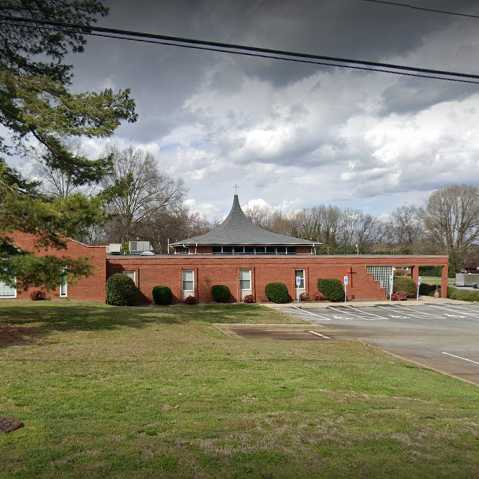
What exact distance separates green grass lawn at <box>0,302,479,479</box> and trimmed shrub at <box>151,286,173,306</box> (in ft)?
62.9

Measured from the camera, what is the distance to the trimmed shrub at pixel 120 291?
29188 mm

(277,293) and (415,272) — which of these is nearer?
(277,293)

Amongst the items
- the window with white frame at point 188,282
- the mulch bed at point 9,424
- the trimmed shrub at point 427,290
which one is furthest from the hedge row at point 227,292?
the mulch bed at point 9,424

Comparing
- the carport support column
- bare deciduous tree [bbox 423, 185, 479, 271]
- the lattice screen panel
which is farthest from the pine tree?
bare deciduous tree [bbox 423, 185, 479, 271]

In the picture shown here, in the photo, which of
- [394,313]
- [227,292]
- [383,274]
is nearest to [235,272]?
[227,292]

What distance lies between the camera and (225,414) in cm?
665

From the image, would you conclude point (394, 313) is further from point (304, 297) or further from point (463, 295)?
point (463, 295)

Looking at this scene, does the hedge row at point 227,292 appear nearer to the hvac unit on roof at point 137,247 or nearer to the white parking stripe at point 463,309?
the white parking stripe at point 463,309

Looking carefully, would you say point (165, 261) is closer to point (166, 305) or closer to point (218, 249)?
point (166, 305)

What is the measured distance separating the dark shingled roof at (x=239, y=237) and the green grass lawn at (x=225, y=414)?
95.8 feet

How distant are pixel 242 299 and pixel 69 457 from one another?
28.7 m

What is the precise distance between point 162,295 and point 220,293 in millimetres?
Result: 3910

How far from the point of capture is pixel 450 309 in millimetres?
29938

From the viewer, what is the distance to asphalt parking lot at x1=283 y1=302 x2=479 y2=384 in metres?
13.4
